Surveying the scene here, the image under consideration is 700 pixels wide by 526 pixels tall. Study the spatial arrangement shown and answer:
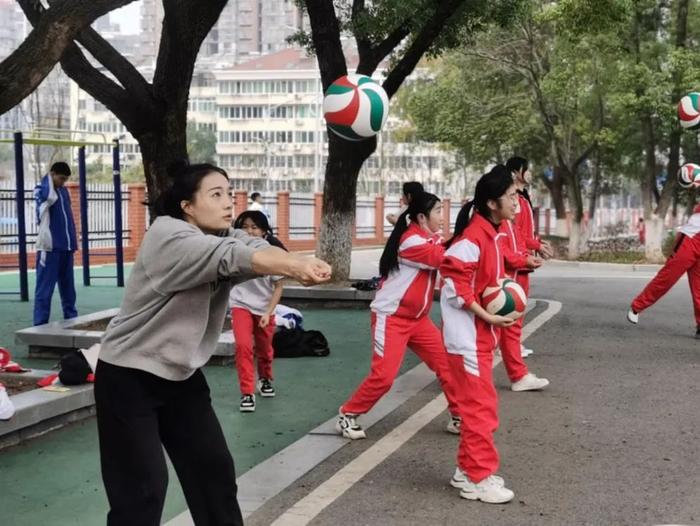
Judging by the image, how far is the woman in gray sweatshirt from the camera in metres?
3.67

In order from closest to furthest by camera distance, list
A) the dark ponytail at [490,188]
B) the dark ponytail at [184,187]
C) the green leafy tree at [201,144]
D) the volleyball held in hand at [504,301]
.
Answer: the dark ponytail at [184,187], the volleyball held in hand at [504,301], the dark ponytail at [490,188], the green leafy tree at [201,144]

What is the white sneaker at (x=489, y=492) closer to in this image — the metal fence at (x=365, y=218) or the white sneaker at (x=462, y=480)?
the white sneaker at (x=462, y=480)

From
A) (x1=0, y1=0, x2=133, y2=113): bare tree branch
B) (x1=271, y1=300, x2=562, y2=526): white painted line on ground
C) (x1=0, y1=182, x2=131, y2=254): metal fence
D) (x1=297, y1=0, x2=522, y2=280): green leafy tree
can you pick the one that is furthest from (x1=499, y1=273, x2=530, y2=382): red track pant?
(x1=0, y1=182, x2=131, y2=254): metal fence

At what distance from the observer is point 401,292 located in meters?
6.30

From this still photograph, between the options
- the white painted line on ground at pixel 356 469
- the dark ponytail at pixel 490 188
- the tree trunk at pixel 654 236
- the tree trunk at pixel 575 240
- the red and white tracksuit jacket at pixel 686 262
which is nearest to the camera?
the white painted line on ground at pixel 356 469

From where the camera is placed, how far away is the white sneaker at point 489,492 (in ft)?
16.8

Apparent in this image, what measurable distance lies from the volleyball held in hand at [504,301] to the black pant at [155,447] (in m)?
1.96

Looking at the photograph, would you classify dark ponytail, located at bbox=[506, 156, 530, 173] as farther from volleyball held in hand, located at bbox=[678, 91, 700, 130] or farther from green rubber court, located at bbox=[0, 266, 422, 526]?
volleyball held in hand, located at bbox=[678, 91, 700, 130]

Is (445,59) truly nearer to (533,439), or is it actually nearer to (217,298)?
(533,439)

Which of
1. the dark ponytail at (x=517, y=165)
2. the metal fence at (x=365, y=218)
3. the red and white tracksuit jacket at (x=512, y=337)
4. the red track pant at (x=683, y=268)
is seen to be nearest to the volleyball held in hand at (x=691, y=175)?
the red track pant at (x=683, y=268)

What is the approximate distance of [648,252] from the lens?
2698 centimetres

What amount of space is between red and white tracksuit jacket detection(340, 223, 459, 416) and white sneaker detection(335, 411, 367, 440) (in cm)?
5

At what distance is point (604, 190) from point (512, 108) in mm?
23931

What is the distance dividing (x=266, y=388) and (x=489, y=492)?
294 centimetres
